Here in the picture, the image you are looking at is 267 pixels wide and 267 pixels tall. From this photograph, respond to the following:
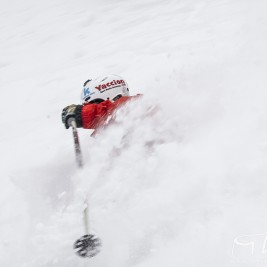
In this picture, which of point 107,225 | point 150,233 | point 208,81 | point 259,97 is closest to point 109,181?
point 107,225

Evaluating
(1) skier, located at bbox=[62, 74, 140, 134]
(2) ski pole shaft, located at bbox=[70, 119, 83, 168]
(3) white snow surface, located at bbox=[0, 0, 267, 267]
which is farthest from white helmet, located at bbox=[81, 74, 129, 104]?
(2) ski pole shaft, located at bbox=[70, 119, 83, 168]

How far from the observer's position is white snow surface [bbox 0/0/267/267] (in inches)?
113

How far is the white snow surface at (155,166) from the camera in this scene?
2865 mm

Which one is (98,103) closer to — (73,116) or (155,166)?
(73,116)

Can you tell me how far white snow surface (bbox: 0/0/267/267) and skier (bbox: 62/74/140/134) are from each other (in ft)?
0.50

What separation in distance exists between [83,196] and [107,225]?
561 mm

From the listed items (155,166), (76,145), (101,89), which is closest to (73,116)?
(76,145)

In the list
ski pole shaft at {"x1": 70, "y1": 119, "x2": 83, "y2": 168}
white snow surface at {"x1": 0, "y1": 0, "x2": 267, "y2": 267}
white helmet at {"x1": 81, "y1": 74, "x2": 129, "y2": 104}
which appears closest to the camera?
white snow surface at {"x1": 0, "y1": 0, "x2": 267, "y2": 267}

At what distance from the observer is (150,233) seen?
Answer: 9.86ft

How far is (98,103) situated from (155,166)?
1.08m

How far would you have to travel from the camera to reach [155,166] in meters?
3.70

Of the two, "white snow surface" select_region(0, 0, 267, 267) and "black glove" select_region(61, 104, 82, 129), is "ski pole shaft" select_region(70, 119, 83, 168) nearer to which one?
"black glove" select_region(61, 104, 82, 129)

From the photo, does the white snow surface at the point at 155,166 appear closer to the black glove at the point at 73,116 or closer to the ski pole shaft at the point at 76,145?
the ski pole shaft at the point at 76,145

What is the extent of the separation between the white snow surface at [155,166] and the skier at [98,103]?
154mm
